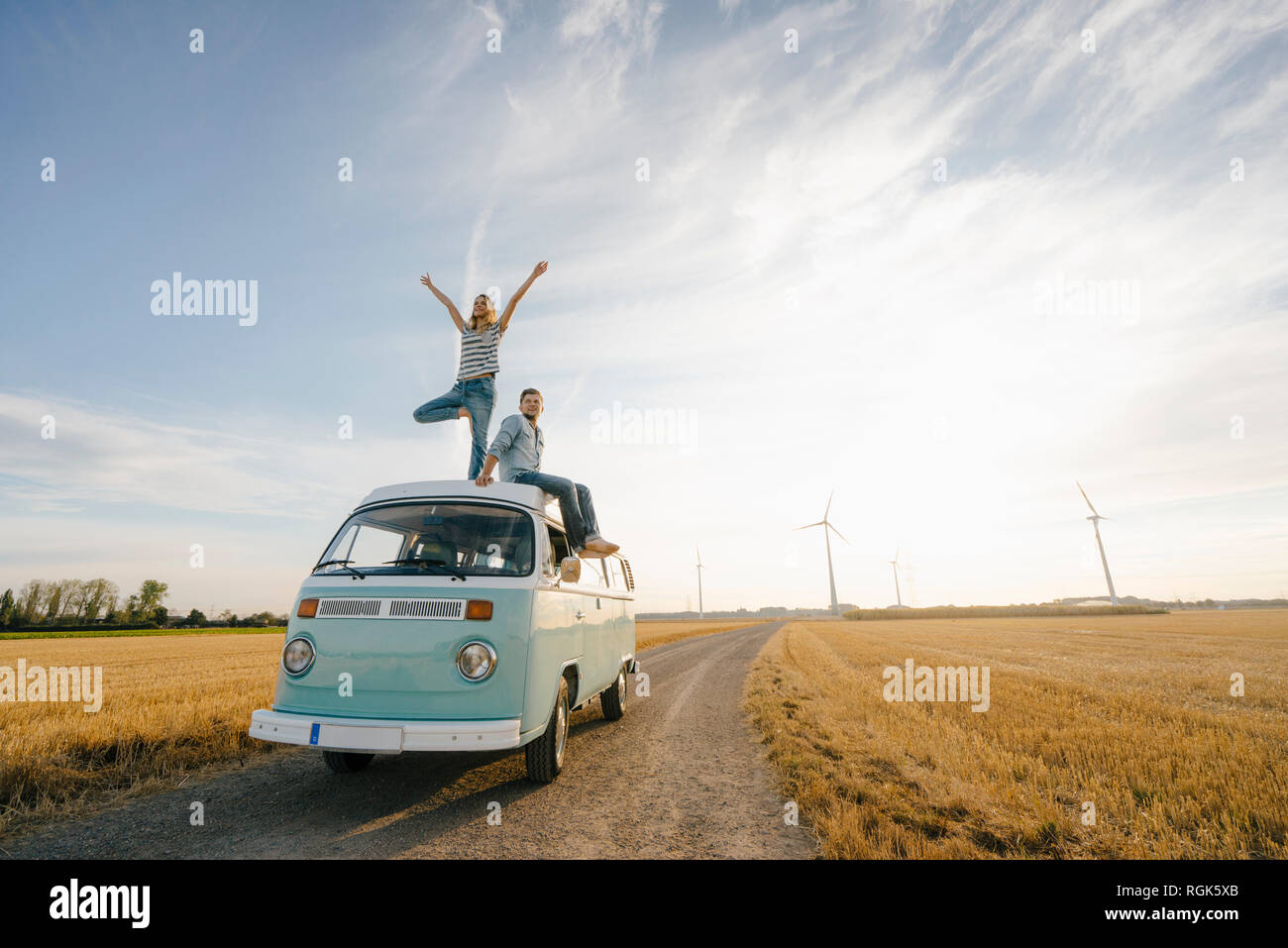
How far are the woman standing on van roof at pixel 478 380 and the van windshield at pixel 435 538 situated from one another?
1489 mm

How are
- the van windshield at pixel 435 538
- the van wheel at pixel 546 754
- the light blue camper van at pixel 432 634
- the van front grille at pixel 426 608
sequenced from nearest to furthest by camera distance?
the light blue camper van at pixel 432 634 < the van front grille at pixel 426 608 < the van windshield at pixel 435 538 < the van wheel at pixel 546 754

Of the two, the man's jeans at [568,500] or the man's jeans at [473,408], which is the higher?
the man's jeans at [473,408]

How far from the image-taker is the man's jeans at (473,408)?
7.11m

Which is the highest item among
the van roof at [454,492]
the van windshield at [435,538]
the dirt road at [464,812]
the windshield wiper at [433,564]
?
the van roof at [454,492]

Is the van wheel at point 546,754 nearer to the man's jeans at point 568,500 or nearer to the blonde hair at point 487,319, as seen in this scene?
the man's jeans at point 568,500

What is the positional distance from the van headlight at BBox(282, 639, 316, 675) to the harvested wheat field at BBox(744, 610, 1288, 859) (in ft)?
13.7

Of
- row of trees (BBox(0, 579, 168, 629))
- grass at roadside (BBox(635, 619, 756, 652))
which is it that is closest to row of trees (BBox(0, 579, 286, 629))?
row of trees (BBox(0, 579, 168, 629))

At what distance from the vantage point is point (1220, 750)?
627 centimetres

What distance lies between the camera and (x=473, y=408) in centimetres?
716

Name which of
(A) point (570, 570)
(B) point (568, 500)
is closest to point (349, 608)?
(A) point (570, 570)

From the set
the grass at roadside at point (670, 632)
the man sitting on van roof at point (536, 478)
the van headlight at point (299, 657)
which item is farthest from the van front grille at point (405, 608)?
the grass at roadside at point (670, 632)

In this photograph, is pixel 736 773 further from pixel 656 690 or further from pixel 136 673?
pixel 136 673

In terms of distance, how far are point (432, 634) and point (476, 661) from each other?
0.40 metres
